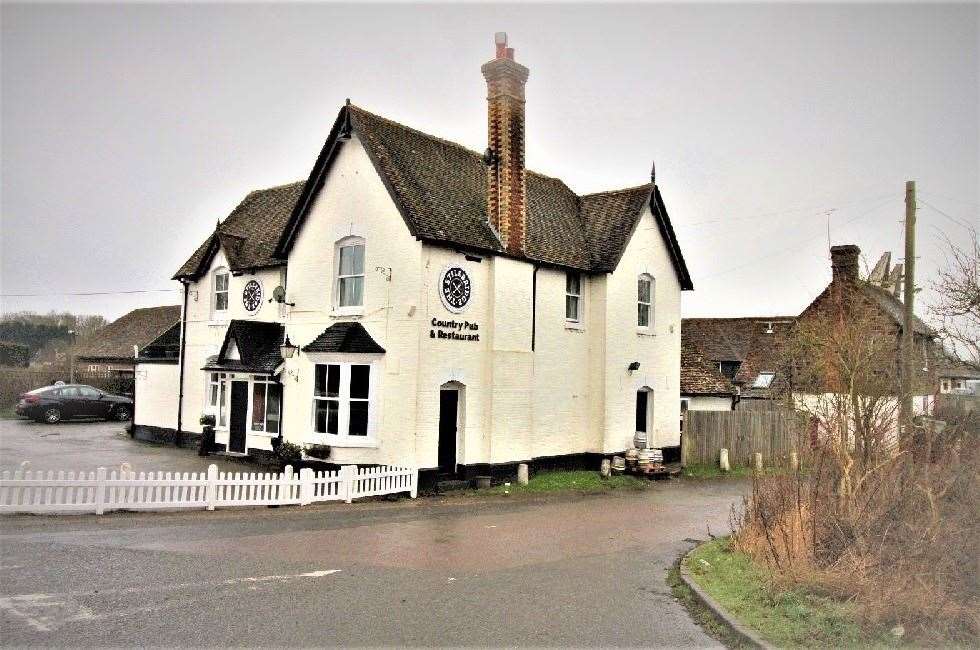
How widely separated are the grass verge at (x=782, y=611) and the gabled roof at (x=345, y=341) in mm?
10458

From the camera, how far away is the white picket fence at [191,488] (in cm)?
1352

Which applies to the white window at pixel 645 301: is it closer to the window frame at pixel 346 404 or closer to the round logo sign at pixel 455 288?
the round logo sign at pixel 455 288

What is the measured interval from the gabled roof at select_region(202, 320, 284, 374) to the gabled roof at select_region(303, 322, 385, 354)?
9.15 ft

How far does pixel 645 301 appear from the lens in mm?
25672

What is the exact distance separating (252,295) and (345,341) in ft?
23.1

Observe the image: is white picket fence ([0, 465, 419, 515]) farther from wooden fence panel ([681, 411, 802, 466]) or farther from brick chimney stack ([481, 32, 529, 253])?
wooden fence panel ([681, 411, 802, 466])

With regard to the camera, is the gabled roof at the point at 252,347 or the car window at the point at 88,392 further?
the car window at the point at 88,392

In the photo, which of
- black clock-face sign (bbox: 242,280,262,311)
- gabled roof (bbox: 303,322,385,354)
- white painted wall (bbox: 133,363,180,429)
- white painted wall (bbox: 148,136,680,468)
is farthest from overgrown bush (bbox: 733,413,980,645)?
white painted wall (bbox: 133,363,180,429)

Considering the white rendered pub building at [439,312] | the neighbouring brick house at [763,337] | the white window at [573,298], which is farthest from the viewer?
the neighbouring brick house at [763,337]

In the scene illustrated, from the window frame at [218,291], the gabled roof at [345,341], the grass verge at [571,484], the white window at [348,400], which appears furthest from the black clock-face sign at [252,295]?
the grass verge at [571,484]

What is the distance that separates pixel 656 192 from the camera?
25578 mm

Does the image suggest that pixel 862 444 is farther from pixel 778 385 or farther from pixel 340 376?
pixel 778 385

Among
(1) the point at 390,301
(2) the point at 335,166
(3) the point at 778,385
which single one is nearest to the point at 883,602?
(1) the point at 390,301

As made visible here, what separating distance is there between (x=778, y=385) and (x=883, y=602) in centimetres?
2701
